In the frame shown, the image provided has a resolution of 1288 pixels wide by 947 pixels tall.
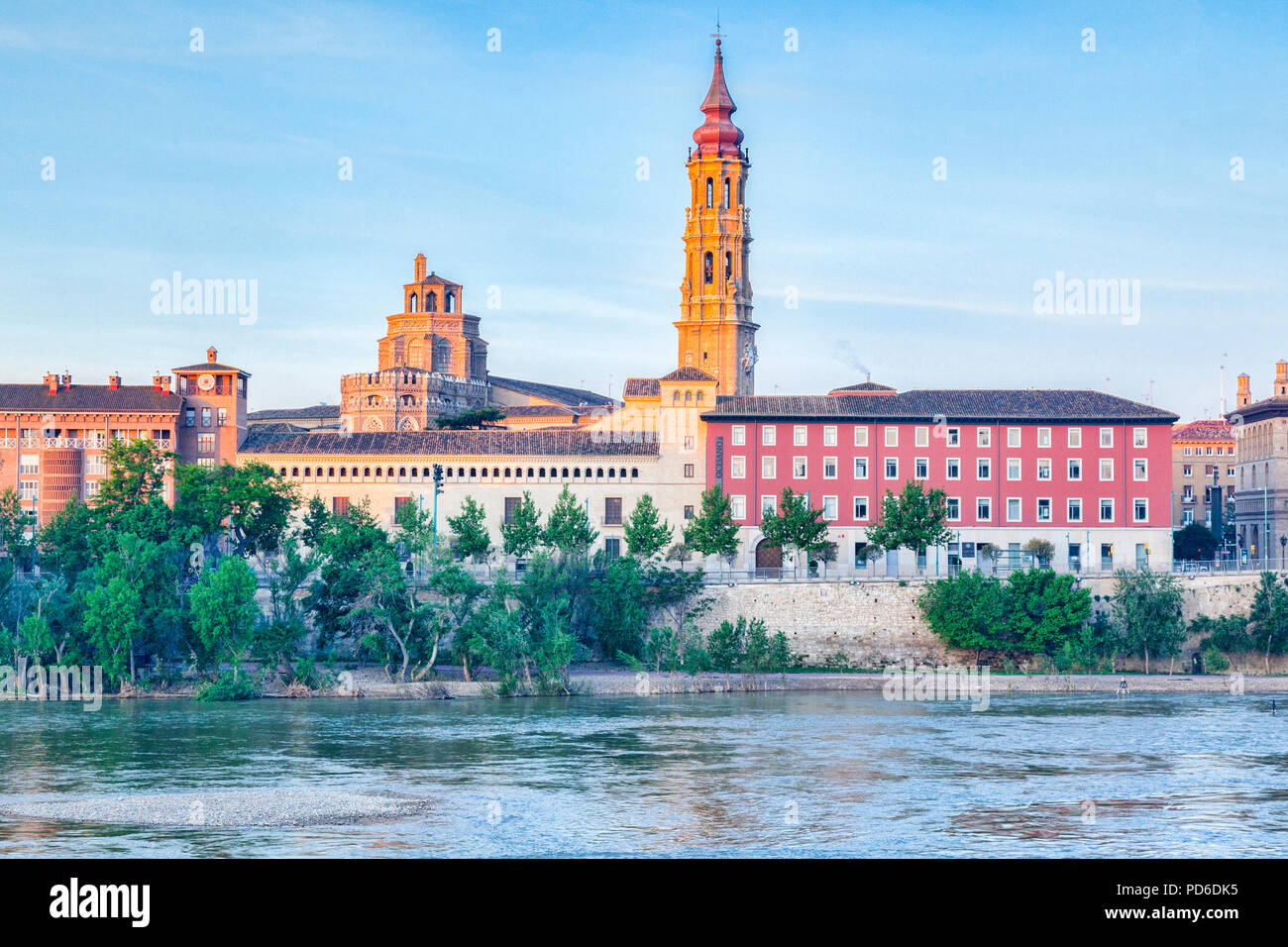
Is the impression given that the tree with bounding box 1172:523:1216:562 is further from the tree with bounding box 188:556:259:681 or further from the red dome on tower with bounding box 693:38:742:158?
the tree with bounding box 188:556:259:681

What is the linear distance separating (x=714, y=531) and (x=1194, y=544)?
34196mm

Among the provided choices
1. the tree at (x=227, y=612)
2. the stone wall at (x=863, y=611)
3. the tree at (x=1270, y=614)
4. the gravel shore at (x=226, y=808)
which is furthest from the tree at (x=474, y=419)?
the gravel shore at (x=226, y=808)

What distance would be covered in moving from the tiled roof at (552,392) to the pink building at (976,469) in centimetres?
3691

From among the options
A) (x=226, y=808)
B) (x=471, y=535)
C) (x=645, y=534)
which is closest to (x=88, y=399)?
(x=471, y=535)

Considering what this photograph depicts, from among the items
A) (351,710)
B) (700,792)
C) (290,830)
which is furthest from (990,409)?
(290,830)

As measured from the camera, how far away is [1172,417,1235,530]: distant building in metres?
99.1

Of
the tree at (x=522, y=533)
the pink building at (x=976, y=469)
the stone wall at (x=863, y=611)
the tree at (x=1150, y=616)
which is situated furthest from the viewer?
the pink building at (x=976, y=469)

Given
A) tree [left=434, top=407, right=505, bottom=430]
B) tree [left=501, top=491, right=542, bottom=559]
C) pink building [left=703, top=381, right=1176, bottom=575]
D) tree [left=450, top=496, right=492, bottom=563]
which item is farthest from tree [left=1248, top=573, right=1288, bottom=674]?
tree [left=434, top=407, right=505, bottom=430]

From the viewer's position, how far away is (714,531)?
59.8 m

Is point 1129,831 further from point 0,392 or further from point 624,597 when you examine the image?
point 0,392

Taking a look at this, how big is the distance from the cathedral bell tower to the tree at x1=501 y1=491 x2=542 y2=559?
83.6ft

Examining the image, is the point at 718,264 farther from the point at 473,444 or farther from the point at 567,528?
the point at 567,528

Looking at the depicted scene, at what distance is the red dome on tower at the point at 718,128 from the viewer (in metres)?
85.0

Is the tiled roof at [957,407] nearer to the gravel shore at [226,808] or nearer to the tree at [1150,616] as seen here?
the tree at [1150,616]
